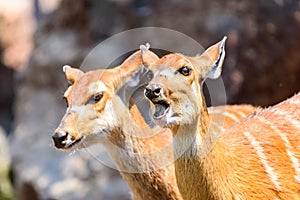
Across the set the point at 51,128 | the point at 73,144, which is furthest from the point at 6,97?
the point at 73,144

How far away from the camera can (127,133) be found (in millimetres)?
4480

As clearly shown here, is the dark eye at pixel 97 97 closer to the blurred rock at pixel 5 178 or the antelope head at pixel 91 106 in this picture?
the antelope head at pixel 91 106

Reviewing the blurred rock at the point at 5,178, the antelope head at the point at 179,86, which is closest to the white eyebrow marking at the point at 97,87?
the antelope head at the point at 179,86

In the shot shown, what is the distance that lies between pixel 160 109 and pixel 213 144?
14.6 inches

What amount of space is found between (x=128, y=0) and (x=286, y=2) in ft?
5.32

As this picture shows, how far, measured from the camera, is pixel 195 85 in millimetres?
3736

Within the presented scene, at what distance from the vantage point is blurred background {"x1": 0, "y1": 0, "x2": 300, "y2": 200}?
7477 mm

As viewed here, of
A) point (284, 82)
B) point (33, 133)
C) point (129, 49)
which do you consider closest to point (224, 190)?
point (284, 82)

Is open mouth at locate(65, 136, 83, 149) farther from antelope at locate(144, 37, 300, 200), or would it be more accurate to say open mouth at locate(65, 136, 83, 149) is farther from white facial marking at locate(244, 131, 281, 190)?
white facial marking at locate(244, 131, 281, 190)

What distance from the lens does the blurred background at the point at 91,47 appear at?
7.48 m

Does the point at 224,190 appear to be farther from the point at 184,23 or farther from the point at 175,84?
the point at 184,23

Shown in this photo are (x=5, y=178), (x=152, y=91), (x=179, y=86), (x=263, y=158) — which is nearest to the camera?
(x=152, y=91)

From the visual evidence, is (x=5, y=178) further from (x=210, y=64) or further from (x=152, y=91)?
(x=152, y=91)

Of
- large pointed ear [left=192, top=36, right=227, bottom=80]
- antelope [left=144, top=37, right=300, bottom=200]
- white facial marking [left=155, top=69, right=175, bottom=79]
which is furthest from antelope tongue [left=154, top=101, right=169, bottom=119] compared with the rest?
large pointed ear [left=192, top=36, right=227, bottom=80]
